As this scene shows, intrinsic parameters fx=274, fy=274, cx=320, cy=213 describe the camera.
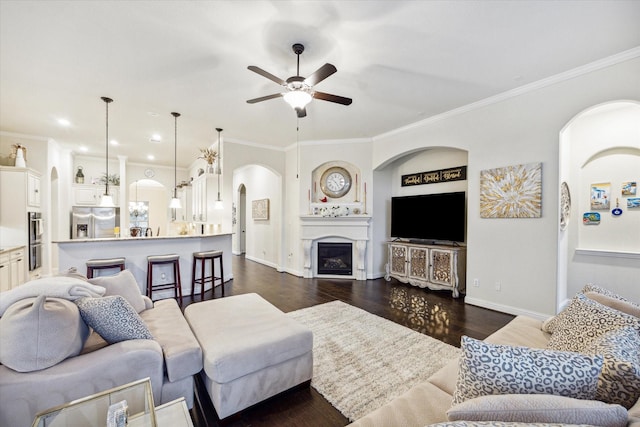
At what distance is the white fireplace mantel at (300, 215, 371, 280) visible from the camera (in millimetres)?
5531

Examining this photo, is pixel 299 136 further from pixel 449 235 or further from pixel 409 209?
pixel 449 235

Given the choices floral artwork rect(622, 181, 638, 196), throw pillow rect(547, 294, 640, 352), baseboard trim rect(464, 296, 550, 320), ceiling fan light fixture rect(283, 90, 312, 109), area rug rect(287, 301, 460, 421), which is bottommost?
area rug rect(287, 301, 460, 421)

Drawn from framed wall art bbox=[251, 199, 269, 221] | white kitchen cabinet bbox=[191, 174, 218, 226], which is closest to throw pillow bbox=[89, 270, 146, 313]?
white kitchen cabinet bbox=[191, 174, 218, 226]

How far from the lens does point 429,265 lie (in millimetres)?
4711

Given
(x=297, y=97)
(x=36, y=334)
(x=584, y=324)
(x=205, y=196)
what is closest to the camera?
(x=36, y=334)

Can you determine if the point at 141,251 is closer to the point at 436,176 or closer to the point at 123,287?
the point at 123,287

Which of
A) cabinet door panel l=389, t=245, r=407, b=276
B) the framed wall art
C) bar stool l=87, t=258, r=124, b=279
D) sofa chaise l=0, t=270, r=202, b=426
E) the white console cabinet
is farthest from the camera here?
the framed wall art

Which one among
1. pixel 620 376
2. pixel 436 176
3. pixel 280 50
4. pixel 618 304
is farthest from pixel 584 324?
pixel 436 176

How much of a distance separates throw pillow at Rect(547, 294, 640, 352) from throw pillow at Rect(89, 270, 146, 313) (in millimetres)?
3021

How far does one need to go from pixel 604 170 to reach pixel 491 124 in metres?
1.59

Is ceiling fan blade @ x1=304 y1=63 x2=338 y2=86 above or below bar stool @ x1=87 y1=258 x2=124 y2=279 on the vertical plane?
above

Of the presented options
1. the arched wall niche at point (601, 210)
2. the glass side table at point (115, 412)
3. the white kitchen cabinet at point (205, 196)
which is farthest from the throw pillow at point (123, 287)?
the arched wall niche at point (601, 210)

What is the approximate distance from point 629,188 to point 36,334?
5.83 m

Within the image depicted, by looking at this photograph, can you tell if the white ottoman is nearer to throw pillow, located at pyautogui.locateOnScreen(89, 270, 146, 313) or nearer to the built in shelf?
throw pillow, located at pyautogui.locateOnScreen(89, 270, 146, 313)
